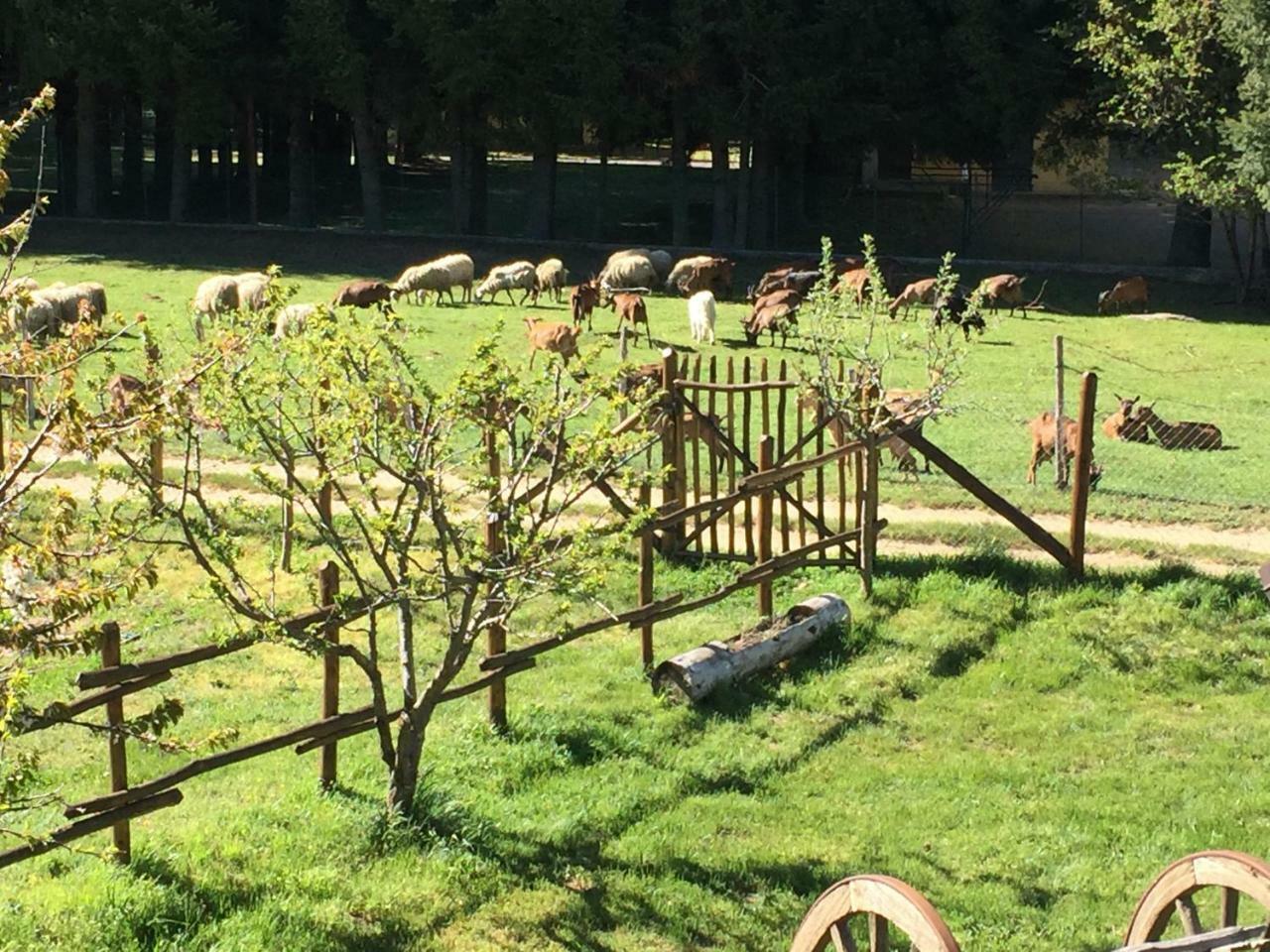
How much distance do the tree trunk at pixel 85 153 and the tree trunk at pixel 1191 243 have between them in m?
29.3

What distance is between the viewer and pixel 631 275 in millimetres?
38719

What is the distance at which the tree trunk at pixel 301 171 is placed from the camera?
161ft

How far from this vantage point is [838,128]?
43.1m

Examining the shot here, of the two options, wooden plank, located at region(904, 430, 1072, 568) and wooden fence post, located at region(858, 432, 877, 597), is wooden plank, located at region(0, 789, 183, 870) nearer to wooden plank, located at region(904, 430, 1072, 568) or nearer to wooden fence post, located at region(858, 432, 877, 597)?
wooden fence post, located at region(858, 432, 877, 597)

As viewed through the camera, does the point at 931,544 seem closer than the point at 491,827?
No

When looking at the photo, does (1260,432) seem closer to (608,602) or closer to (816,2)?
(608,602)

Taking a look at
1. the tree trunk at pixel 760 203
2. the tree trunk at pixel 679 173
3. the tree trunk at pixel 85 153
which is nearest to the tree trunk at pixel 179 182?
the tree trunk at pixel 85 153

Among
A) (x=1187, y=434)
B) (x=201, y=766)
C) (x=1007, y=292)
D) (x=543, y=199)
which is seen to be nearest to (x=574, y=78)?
(x=543, y=199)

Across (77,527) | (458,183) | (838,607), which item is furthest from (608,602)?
(458,183)

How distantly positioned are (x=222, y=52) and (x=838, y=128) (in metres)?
16.6

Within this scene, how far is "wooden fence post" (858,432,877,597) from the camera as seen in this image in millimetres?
13797

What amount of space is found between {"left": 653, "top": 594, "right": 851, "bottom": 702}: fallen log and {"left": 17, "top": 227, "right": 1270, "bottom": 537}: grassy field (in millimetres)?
2662

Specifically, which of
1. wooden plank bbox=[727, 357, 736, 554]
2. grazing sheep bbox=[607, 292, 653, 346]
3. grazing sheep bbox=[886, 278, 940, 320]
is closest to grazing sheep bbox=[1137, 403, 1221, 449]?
wooden plank bbox=[727, 357, 736, 554]

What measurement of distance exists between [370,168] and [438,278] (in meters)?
11.7
